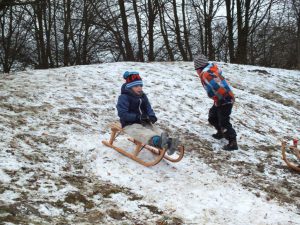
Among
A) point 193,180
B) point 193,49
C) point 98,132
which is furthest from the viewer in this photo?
point 193,49

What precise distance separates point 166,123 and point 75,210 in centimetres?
444

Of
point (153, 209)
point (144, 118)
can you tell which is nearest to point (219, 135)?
point (144, 118)

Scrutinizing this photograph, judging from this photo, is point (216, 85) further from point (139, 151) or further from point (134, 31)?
point (134, 31)

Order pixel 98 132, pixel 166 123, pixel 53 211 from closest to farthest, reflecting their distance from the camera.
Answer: pixel 53 211
pixel 98 132
pixel 166 123

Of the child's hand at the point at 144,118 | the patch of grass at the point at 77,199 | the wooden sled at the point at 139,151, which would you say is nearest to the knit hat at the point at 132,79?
the child's hand at the point at 144,118

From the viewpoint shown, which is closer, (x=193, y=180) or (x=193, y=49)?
(x=193, y=180)

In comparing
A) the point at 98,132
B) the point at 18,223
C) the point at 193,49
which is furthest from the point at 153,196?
the point at 193,49

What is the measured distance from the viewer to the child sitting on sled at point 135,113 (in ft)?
20.3

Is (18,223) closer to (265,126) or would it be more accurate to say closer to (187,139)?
(187,139)

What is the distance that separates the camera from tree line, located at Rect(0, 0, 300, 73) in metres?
21.2

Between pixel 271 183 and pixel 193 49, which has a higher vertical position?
pixel 193 49

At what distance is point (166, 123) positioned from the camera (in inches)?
339

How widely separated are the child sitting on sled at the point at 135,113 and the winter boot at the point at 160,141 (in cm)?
3

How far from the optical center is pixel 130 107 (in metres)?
6.59
